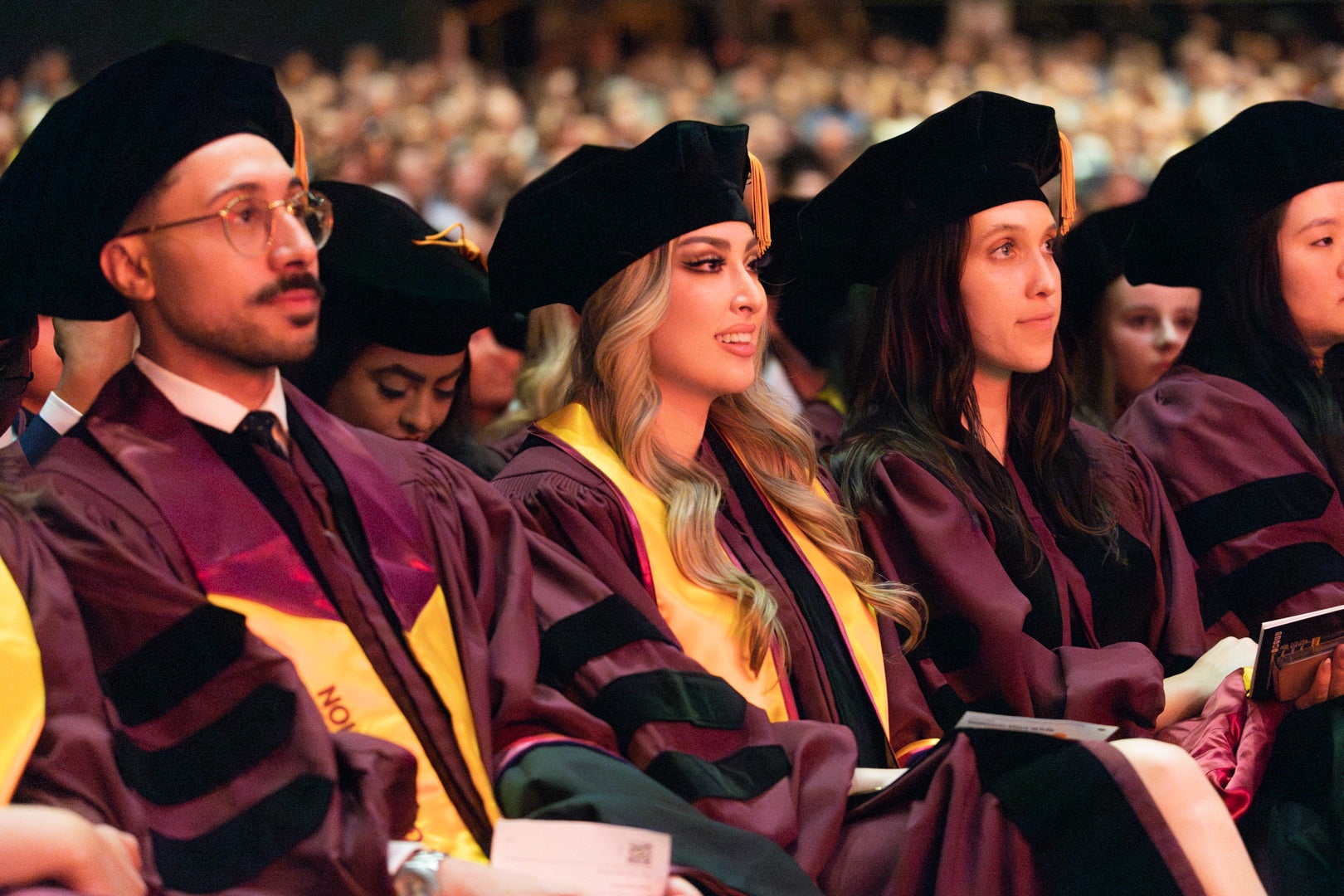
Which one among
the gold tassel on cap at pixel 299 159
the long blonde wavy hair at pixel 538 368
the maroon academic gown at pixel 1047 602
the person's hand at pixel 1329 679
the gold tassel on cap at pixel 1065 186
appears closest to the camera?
the gold tassel on cap at pixel 299 159

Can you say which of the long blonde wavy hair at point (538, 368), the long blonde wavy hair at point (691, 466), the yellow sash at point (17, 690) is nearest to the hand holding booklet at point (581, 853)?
the yellow sash at point (17, 690)

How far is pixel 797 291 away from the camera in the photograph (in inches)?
154

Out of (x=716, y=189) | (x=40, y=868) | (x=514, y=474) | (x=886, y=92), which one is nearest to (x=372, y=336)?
A: (x=514, y=474)

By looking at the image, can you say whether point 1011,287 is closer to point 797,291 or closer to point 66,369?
point 797,291

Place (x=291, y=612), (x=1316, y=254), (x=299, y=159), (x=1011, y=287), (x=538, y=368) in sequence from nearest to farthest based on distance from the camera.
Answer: (x=291, y=612), (x=299, y=159), (x=1011, y=287), (x=1316, y=254), (x=538, y=368)

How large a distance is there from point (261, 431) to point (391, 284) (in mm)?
1050

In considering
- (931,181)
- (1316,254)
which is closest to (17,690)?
(931,181)

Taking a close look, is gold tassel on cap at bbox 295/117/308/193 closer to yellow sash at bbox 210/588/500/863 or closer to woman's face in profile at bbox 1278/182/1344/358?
yellow sash at bbox 210/588/500/863

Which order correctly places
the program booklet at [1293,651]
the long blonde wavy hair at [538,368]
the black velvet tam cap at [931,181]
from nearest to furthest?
the program booklet at [1293,651]
the black velvet tam cap at [931,181]
the long blonde wavy hair at [538,368]

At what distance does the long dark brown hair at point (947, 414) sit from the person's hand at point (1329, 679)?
21.7 inches

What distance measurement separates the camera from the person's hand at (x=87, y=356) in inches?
105

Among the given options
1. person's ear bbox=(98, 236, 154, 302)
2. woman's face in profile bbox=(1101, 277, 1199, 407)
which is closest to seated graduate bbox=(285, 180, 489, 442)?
person's ear bbox=(98, 236, 154, 302)

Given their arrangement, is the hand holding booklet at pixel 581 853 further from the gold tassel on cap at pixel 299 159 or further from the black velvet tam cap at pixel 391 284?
the black velvet tam cap at pixel 391 284

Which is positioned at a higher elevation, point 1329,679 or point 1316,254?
point 1316,254
